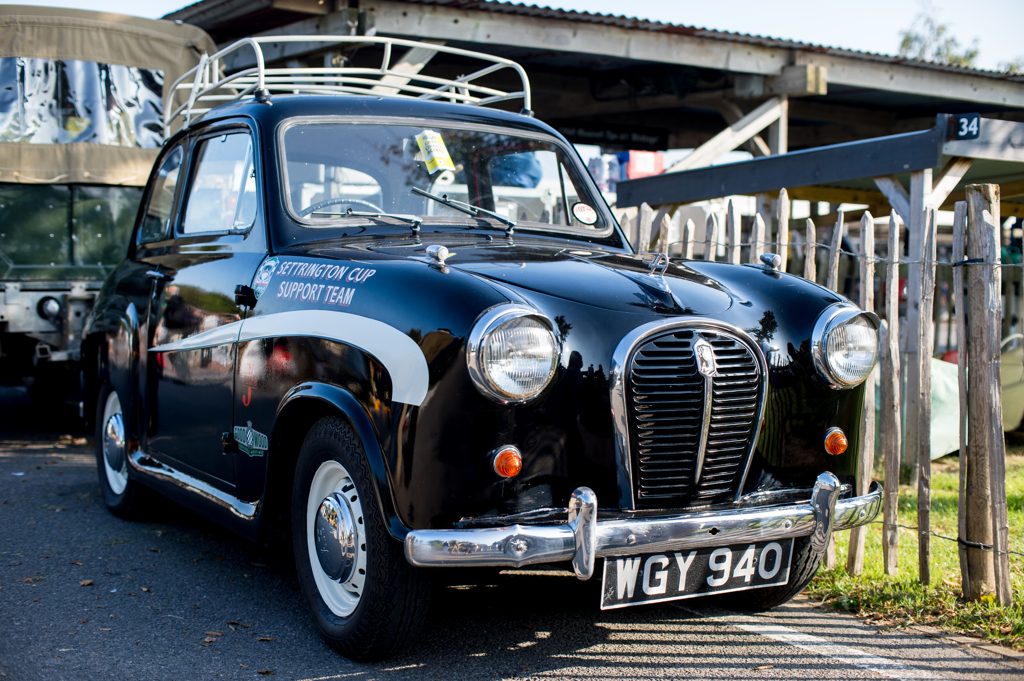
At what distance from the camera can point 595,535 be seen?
2.83 metres

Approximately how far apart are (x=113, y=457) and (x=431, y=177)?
8.44 feet

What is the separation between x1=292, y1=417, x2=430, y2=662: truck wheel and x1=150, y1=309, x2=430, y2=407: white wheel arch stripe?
11.4 inches

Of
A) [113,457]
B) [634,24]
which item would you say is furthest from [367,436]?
[634,24]

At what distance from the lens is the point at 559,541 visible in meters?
2.79

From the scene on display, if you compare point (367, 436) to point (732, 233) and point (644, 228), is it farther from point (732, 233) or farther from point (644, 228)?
point (644, 228)

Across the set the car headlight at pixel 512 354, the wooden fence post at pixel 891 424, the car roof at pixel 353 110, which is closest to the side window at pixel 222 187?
the car roof at pixel 353 110

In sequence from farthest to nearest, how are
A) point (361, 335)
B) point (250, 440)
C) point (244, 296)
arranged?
point (244, 296)
point (250, 440)
point (361, 335)

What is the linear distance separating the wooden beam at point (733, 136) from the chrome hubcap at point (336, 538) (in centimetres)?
807

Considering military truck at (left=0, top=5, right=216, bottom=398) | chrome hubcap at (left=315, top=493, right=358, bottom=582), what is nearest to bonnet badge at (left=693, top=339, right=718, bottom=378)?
chrome hubcap at (left=315, top=493, right=358, bottom=582)

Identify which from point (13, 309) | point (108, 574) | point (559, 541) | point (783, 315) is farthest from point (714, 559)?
point (13, 309)

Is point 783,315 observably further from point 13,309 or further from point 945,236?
point 945,236

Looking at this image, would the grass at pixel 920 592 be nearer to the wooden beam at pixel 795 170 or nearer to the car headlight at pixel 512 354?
the car headlight at pixel 512 354

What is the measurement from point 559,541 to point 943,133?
490 centimetres

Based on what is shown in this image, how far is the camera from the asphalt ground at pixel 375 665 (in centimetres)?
330
